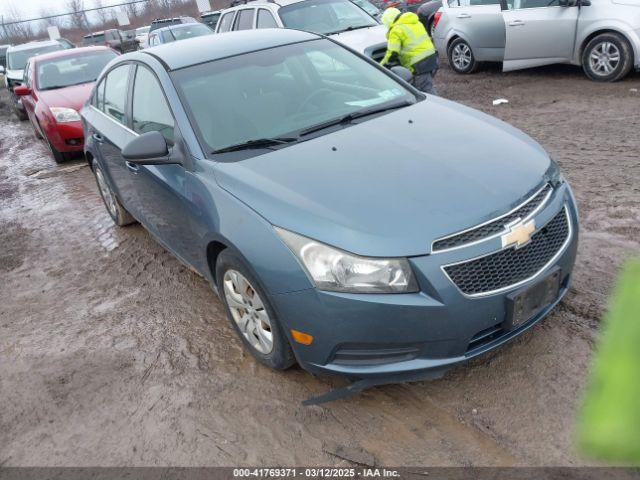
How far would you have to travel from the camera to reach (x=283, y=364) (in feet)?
9.61

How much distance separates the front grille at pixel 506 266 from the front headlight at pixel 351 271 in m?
0.20

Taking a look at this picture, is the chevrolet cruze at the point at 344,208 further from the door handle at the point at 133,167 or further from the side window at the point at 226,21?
the side window at the point at 226,21

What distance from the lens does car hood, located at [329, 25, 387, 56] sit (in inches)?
321

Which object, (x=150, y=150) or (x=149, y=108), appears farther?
(x=149, y=108)

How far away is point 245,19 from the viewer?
30.9ft

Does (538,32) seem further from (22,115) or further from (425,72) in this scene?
(22,115)

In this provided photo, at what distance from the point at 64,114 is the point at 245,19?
3.44m

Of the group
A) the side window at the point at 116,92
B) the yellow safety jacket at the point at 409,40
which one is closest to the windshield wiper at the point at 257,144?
the side window at the point at 116,92

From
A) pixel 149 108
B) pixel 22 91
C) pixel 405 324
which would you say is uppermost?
pixel 149 108

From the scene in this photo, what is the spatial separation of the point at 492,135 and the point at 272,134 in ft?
4.21

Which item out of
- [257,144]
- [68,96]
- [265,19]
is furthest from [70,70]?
[257,144]

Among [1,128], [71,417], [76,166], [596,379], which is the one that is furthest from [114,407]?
[1,128]

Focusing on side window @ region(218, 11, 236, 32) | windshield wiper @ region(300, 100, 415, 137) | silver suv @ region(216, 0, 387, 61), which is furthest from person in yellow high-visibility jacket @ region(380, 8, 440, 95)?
side window @ region(218, 11, 236, 32)

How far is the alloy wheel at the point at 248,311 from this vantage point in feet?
9.55
